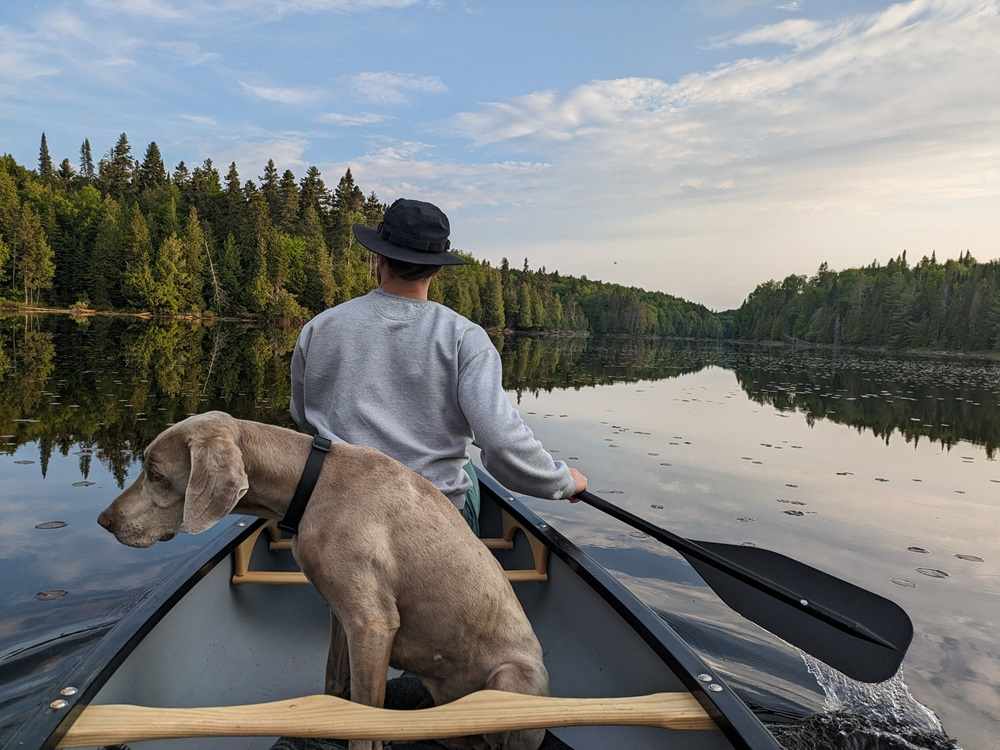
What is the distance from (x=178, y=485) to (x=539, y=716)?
4.86ft

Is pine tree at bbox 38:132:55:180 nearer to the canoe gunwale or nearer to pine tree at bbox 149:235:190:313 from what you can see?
pine tree at bbox 149:235:190:313

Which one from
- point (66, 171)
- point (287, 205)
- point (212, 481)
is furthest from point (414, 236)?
point (66, 171)

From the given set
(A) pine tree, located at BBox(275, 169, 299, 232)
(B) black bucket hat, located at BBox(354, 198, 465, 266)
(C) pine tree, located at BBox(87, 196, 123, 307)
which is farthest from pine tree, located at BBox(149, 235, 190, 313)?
(B) black bucket hat, located at BBox(354, 198, 465, 266)

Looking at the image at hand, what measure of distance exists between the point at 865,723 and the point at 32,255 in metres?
72.7

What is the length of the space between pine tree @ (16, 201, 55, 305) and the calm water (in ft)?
153

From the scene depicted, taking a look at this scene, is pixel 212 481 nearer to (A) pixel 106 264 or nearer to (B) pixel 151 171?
(A) pixel 106 264

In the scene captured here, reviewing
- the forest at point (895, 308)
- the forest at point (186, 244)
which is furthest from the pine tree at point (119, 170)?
the forest at point (895, 308)

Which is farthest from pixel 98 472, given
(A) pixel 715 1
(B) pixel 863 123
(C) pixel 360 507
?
(B) pixel 863 123

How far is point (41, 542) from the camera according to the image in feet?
21.4

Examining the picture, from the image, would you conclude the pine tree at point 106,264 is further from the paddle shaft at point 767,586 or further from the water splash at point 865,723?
the water splash at point 865,723

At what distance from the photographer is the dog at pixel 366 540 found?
7.35 ft

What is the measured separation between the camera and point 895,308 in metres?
117

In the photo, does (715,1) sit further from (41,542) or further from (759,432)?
(41,542)

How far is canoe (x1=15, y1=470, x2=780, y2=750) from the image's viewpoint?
2.25m
